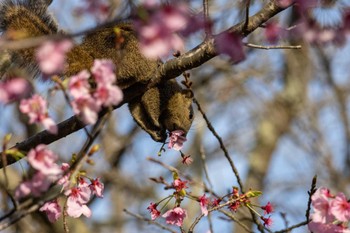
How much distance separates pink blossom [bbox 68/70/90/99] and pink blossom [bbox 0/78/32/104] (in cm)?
13

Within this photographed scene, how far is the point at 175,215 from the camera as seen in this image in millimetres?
2848

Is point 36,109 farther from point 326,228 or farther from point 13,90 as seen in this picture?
point 326,228

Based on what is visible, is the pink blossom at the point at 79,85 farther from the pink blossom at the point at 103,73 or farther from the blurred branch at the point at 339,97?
the blurred branch at the point at 339,97

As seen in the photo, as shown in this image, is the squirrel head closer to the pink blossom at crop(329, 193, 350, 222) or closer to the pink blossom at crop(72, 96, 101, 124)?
the pink blossom at crop(329, 193, 350, 222)

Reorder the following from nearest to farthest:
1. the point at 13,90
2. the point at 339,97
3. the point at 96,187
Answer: the point at 13,90
the point at 96,187
the point at 339,97

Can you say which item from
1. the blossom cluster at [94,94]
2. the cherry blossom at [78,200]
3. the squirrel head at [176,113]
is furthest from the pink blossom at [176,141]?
the blossom cluster at [94,94]

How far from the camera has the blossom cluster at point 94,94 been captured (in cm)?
185

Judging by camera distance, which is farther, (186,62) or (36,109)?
(186,62)

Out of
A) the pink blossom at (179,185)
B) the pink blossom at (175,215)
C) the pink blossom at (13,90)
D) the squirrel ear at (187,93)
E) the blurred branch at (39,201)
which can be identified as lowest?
the blurred branch at (39,201)

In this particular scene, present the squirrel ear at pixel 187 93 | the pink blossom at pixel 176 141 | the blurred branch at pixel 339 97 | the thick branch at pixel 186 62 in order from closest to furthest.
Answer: the thick branch at pixel 186 62
the pink blossom at pixel 176 141
the squirrel ear at pixel 187 93
the blurred branch at pixel 339 97

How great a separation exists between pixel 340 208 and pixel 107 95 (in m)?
0.96

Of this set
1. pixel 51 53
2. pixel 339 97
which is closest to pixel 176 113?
pixel 51 53

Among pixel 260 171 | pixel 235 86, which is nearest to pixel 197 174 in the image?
pixel 260 171

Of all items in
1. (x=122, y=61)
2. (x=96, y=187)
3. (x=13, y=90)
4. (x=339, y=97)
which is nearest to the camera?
(x=13, y=90)
